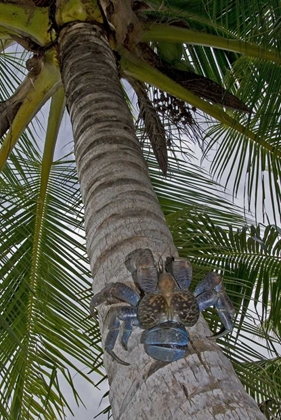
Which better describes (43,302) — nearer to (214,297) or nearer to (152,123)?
(152,123)

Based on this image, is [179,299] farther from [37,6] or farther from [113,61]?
[37,6]

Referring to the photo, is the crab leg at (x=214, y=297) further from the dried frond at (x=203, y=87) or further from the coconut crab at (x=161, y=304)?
the dried frond at (x=203, y=87)

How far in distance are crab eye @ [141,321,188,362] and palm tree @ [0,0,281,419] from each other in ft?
0.12

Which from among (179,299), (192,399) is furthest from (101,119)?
(192,399)

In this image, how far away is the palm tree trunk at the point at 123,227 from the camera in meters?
1.01

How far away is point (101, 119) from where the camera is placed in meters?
1.95

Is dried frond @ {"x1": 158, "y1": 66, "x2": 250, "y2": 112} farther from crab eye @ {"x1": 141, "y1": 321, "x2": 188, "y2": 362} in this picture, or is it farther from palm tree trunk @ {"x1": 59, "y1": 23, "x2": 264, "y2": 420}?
crab eye @ {"x1": 141, "y1": 321, "x2": 188, "y2": 362}

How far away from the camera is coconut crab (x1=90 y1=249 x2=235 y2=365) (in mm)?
1065

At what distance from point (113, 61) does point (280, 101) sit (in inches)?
31.6

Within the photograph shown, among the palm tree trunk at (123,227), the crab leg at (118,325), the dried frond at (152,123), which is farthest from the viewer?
the dried frond at (152,123)

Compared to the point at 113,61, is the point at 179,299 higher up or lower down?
lower down

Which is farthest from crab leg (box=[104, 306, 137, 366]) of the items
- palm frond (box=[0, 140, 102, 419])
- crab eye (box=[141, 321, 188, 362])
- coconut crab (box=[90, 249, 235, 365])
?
palm frond (box=[0, 140, 102, 419])

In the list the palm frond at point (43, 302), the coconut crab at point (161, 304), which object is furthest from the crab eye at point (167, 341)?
the palm frond at point (43, 302)

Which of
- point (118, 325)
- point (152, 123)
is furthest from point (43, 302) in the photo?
point (118, 325)
